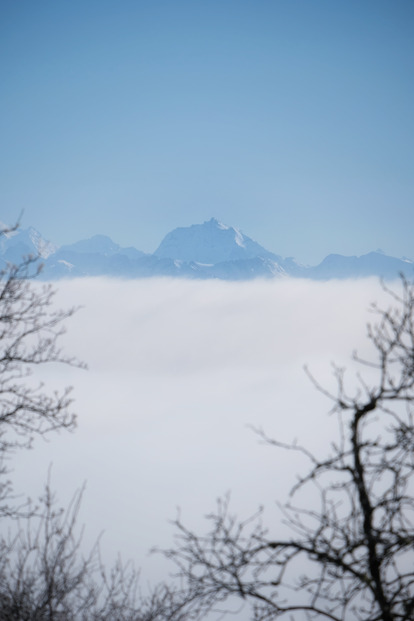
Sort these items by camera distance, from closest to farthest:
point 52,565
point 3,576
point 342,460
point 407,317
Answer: point 407,317
point 342,460
point 52,565
point 3,576

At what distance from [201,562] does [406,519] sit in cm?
201

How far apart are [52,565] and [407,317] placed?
6137mm

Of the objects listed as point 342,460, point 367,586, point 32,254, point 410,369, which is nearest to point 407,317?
point 410,369

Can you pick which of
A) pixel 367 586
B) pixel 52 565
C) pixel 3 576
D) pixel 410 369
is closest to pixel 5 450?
pixel 52 565

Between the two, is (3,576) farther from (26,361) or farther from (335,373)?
(335,373)

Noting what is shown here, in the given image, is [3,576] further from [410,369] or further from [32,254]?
[410,369]

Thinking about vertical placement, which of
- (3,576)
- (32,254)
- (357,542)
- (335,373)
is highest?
(32,254)

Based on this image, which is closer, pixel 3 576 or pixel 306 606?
pixel 306 606

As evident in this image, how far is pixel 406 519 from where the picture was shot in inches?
181

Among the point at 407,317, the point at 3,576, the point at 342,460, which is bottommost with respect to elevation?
the point at 3,576

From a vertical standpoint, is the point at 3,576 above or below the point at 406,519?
below

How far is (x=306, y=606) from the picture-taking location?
15.3ft

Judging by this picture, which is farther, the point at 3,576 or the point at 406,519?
the point at 3,576

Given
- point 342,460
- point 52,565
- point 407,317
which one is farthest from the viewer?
point 52,565
